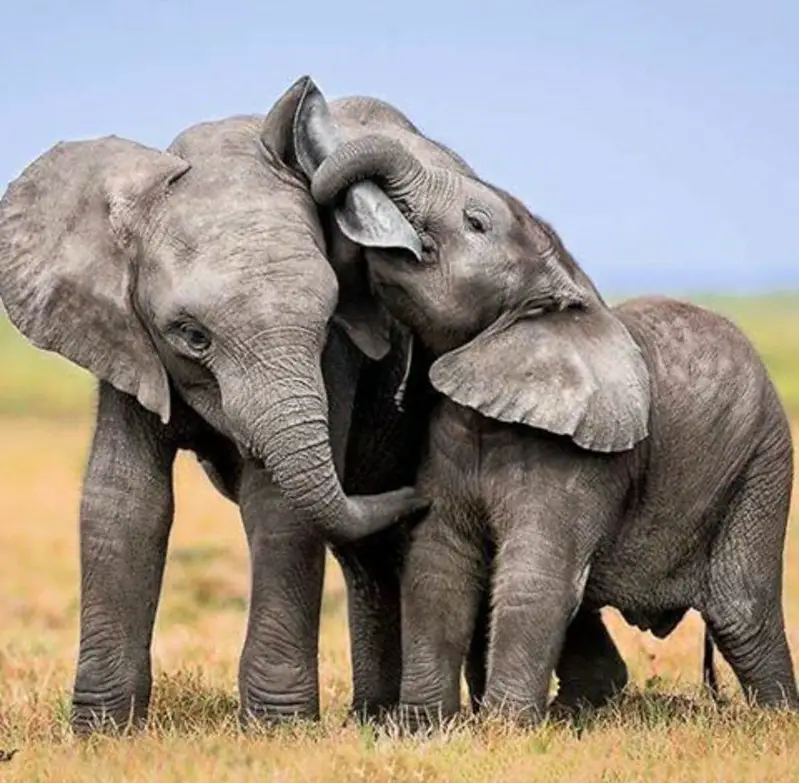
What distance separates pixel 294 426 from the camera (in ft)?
27.8

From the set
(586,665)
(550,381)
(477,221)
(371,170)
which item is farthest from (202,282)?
(586,665)

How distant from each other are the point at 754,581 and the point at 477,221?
206cm

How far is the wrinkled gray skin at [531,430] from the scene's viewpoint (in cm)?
904

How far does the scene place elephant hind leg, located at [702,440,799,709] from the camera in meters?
9.98

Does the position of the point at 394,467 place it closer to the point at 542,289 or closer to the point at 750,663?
the point at 542,289

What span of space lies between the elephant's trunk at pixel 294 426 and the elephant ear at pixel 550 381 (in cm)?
72

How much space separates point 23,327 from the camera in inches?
361

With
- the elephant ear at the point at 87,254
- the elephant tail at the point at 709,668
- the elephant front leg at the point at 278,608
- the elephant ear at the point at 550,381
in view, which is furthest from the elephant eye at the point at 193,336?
the elephant tail at the point at 709,668

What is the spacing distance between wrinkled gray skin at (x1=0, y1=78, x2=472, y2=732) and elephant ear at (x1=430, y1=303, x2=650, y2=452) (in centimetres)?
34

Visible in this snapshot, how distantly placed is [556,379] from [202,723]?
6.49 ft

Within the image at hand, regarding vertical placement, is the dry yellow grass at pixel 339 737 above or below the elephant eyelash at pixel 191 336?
below

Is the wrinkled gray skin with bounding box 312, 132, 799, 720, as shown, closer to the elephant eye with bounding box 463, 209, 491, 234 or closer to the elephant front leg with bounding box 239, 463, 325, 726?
the elephant eye with bounding box 463, 209, 491, 234

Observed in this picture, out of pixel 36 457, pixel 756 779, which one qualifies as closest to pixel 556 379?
pixel 756 779

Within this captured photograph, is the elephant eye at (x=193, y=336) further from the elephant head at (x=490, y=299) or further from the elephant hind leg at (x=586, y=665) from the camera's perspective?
the elephant hind leg at (x=586, y=665)
